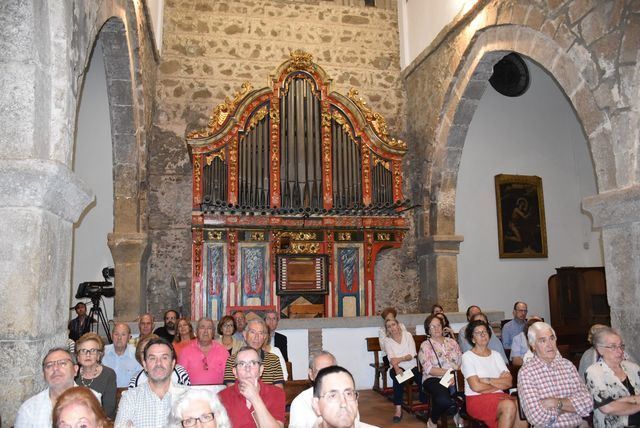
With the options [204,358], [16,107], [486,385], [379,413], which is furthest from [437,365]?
[16,107]

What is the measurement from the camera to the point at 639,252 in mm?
4469

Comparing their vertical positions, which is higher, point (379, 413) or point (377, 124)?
point (377, 124)

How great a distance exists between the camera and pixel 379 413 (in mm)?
5637

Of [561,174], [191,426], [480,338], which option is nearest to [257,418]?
[191,426]

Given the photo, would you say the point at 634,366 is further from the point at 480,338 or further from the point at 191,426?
the point at 191,426

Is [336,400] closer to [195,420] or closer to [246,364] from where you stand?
[195,420]

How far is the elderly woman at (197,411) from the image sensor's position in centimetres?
229

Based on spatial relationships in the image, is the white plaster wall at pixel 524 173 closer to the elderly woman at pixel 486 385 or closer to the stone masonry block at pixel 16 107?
the elderly woman at pixel 486 385

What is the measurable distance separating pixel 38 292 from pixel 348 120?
6.32 m

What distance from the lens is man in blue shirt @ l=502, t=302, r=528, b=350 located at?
20.9 ft

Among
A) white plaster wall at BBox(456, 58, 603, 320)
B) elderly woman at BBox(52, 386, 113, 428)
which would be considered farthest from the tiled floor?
white plaster wall at BBox(456, 58, 603, 320)

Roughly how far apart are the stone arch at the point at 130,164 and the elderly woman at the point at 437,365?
4375 millimetres

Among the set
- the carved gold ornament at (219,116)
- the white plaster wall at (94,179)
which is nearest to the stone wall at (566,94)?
the carved gold ornament at (219,116)

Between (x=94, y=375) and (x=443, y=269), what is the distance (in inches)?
244
